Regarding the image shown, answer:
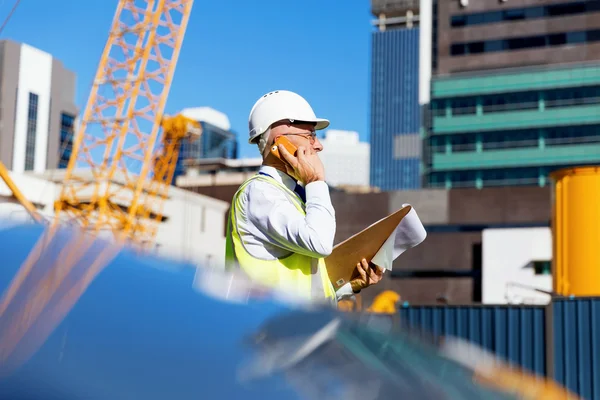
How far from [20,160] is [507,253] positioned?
224 feet

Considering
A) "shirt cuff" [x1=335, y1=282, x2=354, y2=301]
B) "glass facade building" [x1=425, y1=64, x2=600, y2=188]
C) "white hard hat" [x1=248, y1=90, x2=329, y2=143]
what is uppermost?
"glass facade building" [x1=425, y1=64, x2=600, y2=188]

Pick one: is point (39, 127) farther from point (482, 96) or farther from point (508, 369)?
point (508, 369)

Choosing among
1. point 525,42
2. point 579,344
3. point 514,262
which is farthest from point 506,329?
point 525,42

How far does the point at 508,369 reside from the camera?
1697 mm

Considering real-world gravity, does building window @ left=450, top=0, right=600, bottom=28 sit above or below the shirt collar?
above

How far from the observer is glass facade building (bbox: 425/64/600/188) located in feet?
235

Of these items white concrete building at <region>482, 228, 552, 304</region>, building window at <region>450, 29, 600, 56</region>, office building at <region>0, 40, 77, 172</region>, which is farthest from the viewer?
office building at <region>0, 40, 77, 172</region>

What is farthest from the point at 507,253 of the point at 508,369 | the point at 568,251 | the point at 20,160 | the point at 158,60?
the point at 20,160

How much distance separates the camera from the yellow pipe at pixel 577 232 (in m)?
12.9

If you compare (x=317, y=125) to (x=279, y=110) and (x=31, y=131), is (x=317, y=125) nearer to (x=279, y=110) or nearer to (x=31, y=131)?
(x=279, y=110)

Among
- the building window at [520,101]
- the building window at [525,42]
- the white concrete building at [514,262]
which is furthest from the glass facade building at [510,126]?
the white concrete building at [514,262]

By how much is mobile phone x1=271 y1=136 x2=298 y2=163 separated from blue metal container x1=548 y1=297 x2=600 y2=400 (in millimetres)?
8412

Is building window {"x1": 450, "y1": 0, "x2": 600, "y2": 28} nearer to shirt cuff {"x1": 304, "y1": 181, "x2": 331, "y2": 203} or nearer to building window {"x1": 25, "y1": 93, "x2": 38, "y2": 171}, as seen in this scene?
building window {"x1": 25, "y1": 93, "x2": 38, "y2": 171}

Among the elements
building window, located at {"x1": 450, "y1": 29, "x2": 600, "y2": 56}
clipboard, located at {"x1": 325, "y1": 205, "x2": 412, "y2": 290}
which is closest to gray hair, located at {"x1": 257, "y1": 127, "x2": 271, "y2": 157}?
clipboard, located at {"x1": 325, "y1": 205, "x2": 412, "y2": 290}
